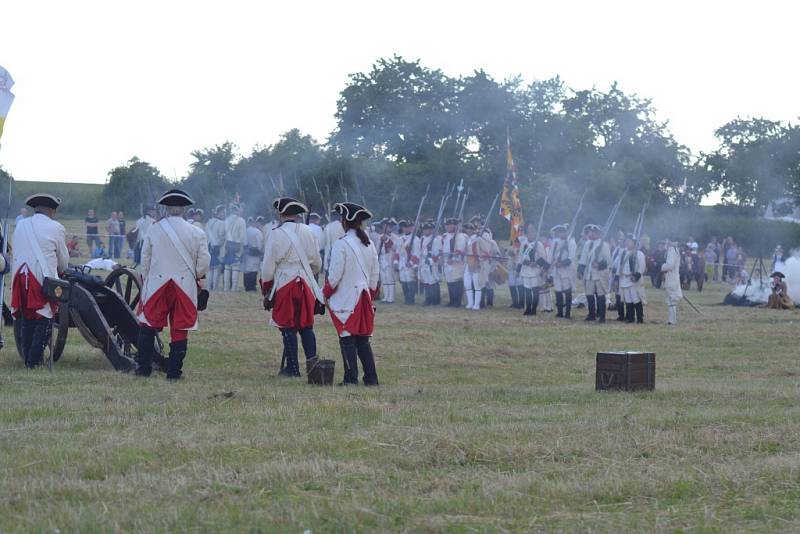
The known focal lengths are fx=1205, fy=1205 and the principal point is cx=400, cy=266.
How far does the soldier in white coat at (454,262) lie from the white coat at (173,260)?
49.7 feet

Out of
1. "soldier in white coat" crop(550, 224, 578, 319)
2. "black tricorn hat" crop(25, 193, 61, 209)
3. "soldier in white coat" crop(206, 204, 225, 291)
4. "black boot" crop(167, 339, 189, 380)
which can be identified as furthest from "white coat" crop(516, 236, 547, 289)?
"black boot" crop(167, 339, 189, 380)

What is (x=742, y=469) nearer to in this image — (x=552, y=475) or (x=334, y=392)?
(x=552, y=475)

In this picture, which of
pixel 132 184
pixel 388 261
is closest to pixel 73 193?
pixel 132 184

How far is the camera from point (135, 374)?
10.9 m

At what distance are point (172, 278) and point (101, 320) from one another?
44.0 inches

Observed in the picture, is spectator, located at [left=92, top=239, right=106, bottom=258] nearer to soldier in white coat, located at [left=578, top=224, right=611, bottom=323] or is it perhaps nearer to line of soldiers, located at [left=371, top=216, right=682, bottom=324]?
line of soldiers, located at [left=371, top=216, right=682, bottom=324]

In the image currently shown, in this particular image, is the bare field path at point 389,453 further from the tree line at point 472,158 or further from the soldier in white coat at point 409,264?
the tree line at point 472,158

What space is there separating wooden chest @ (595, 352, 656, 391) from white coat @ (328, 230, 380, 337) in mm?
2178

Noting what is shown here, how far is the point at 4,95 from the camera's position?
12.1m

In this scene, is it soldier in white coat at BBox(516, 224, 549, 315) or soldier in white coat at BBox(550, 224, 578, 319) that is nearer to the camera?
soldier in white coat at BBox(550, 224, 578, 319)

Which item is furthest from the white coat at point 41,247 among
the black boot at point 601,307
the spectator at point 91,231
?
the spectator at point 91,231

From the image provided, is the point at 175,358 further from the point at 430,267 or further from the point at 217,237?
the point at 430,267

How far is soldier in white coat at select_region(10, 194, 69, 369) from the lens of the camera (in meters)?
11.2

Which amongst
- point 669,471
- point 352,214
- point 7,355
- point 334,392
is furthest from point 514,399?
point 7,355
